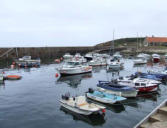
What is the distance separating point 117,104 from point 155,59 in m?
52.8

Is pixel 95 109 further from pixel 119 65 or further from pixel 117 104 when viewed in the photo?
pixel 119 65

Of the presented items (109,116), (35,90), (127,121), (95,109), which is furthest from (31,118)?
(35,90)

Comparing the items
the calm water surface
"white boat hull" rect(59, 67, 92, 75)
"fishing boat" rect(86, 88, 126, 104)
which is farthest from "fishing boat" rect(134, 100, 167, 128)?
"white boat hull" rect(59, 67, 92, 75)

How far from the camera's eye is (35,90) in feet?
89.9

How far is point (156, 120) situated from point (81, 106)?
8551mm

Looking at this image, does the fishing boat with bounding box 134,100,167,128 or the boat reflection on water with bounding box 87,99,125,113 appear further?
the boat reflection on water with bounding box 87,99,125,113

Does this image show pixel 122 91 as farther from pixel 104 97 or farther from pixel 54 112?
pixel 54 112

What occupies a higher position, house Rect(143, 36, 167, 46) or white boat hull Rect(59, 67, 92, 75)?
house Rect(143, 36, 167, 46)

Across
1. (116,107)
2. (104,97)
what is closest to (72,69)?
(104,97)

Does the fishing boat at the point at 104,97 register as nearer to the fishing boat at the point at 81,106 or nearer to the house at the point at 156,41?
the fishing boat at the point at 81,106

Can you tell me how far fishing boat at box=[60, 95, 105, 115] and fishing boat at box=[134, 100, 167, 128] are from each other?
6.79m

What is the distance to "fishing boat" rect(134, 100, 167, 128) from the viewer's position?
8.87 metres

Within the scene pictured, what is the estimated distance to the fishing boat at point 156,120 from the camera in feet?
29.1

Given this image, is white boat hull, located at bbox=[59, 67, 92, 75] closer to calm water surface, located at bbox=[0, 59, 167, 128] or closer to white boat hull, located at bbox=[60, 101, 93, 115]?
calm water surface, located at bbox=[0, 59, 167, 128]
